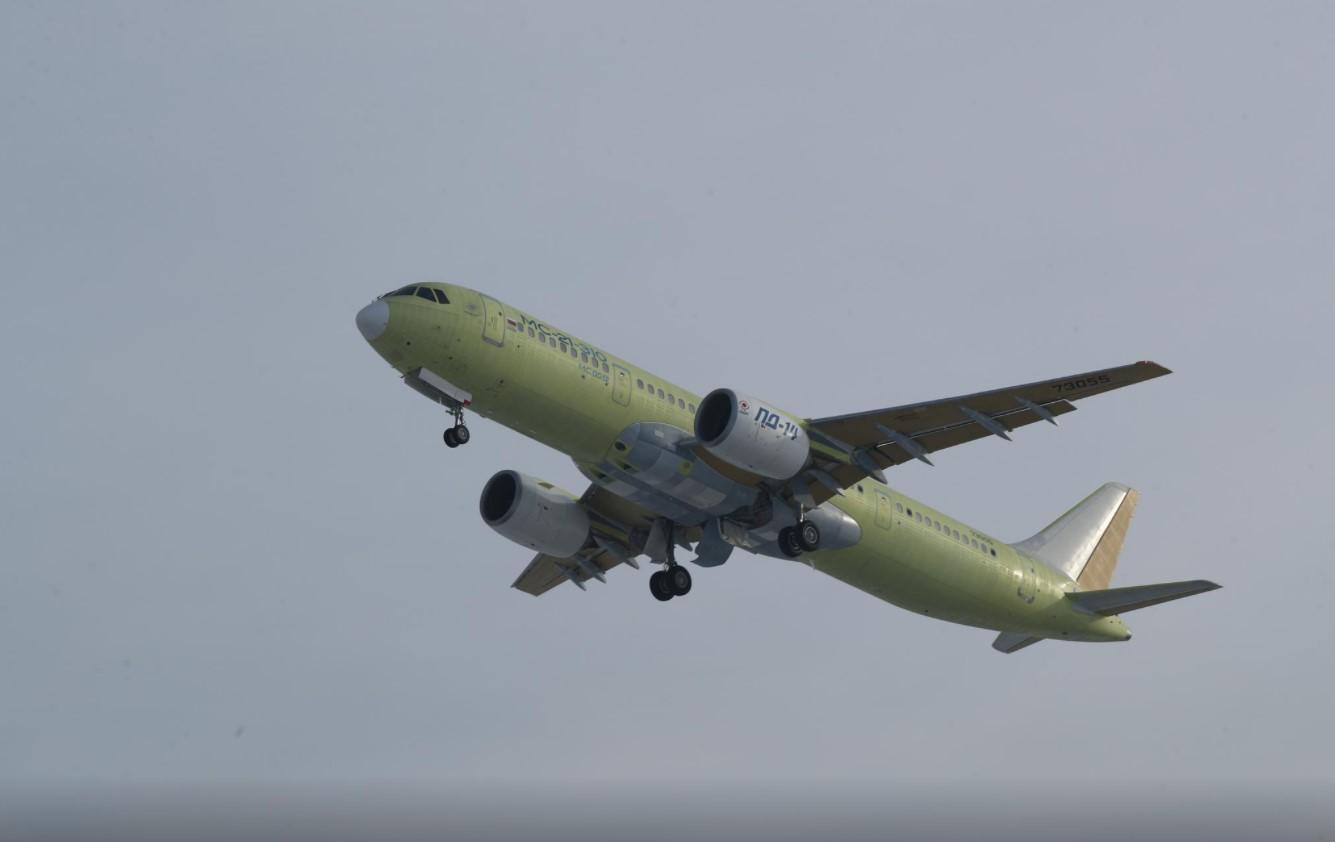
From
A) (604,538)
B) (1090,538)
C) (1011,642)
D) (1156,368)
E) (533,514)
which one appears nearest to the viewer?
(1156,368)

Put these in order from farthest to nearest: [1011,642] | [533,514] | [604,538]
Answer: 1. [1011,642]
2. [604,538]
3. [533,514]

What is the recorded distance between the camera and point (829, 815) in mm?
129000

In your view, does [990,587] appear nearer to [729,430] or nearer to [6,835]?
[729,430]

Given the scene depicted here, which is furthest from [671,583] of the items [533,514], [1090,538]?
[1090,538]

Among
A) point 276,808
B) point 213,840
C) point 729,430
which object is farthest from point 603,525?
point 276,808

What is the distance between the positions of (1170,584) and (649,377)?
16.9 metres

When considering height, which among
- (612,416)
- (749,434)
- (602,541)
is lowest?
(749,434)

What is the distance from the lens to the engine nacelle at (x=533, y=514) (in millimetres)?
41719

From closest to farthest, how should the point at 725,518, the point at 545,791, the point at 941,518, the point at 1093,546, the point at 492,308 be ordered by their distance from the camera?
the point at 492,308, the point at 725,518, the point at 941,518, the point at 1093,546, the point at 545,791

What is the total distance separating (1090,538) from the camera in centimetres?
4997

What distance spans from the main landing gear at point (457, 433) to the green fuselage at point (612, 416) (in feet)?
1.58

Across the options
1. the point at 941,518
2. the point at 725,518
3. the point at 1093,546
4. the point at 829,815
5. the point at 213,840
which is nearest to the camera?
the point at 725,518

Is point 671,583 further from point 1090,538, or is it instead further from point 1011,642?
point 1090,538

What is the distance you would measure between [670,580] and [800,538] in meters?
5.31
